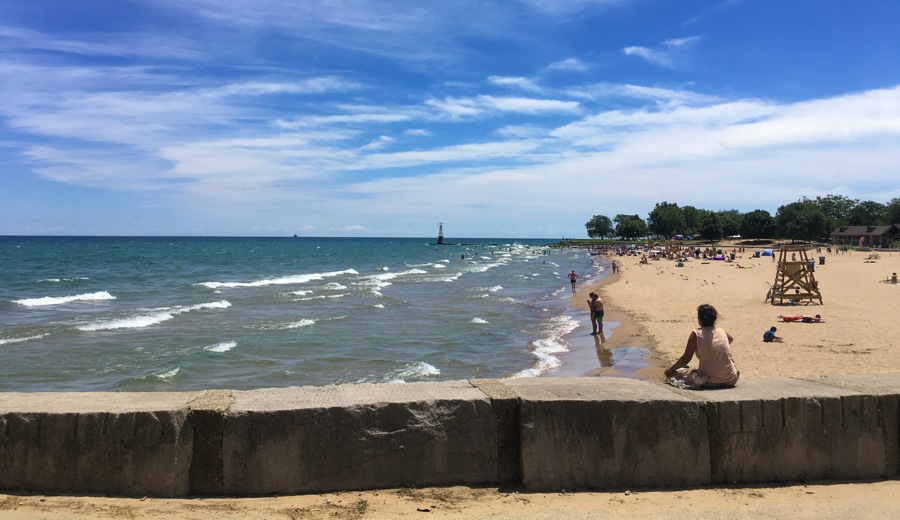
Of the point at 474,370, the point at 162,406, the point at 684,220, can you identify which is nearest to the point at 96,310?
the point at 474,370

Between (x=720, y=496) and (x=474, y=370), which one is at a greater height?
(x=720, y=496)

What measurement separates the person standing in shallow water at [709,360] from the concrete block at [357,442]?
1.76m

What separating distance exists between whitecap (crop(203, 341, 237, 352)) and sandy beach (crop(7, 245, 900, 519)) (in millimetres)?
9161

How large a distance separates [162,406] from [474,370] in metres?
11.4

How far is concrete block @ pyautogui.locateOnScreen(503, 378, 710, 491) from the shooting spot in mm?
4039

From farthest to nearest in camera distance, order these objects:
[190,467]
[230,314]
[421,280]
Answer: [421,280]
[230,314]
[190,467]

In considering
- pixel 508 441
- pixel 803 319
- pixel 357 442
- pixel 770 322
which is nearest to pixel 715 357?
pixel 508 441

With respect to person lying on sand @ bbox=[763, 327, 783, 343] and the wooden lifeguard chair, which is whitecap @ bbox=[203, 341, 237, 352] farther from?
the wooden lifeguard chair

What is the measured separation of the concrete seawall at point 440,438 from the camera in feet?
12.5

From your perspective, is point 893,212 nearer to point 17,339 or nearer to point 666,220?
point 666,220

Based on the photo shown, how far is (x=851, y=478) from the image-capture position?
425cm

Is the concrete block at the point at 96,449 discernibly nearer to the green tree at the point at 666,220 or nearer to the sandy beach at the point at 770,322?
the sandy beach at the point at 770,322

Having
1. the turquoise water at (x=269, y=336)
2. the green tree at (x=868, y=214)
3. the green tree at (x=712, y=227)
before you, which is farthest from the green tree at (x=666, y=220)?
the turquoise water at (x=269, y=336)

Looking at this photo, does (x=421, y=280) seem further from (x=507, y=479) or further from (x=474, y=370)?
(x=507, y=479)
